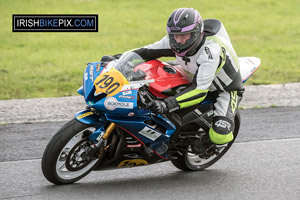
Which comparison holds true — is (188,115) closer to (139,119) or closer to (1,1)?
(139,119)

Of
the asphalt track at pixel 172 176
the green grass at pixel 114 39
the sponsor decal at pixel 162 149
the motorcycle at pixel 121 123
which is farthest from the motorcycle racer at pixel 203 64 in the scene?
the green grass at pixel 114 39

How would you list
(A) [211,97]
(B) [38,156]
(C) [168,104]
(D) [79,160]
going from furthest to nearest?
(B) [38,156] → (A) [211,97] → (D) [79,160] → (C) [168,104]

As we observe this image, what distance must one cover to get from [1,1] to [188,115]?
1338 centimetres

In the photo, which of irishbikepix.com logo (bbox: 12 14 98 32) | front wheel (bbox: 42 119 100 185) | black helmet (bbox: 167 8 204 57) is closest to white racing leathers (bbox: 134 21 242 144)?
black helmet (bbox: 167 8 204 57)

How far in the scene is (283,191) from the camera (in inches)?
213

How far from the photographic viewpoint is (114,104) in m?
4.88

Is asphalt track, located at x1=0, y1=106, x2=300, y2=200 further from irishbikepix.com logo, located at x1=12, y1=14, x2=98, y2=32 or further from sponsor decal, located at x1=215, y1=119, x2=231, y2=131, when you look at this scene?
irishbikepix.com logo, located at x1=12, y1=14, x2=98, y2=32

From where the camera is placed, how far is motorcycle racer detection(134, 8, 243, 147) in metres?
5.03

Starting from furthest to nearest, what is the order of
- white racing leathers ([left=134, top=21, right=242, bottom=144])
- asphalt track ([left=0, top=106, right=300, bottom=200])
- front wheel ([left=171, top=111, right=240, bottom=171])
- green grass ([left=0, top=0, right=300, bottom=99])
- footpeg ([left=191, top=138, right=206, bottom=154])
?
green grass ([left=0, top=0, right=300, bottom=99]) < front wheel ([left=171, top=111, right=240, bottom=171]) < footpeg ([left=191, top=138, right=206, bottom=154]) < asphalt track ([left=0, top=106, right=300, bottom=200]) < white racing leathers ([left=134, top=21, right=242, bottom=144])

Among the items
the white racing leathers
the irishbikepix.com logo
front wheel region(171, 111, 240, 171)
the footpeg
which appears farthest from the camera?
the irishbikepix.com logo

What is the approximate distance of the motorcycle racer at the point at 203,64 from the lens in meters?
5.03

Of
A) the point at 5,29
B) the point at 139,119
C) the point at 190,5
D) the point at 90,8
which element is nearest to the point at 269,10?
the point at 190,5

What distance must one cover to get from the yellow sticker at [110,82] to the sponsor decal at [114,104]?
0.06m

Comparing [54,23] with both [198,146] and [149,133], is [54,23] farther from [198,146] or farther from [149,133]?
[149,133]
